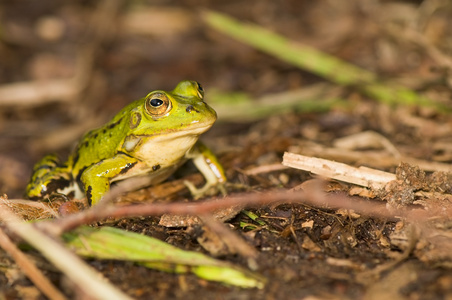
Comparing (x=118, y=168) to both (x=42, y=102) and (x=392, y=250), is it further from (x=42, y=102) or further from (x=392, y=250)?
(x=42, y=102)

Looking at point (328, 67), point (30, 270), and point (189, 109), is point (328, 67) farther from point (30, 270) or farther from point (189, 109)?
point (30, 270)

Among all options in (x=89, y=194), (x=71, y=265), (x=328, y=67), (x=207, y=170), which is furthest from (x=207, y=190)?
(x=328, y=67)

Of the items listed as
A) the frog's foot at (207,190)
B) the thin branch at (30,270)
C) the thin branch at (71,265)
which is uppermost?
the thin branch at (71,265)

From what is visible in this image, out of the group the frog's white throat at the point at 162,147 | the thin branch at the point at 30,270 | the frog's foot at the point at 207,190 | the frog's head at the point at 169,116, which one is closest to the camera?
the thin branch at the point at 30,270

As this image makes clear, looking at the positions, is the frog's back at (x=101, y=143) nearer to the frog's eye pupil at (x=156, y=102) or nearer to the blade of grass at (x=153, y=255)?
the frog's eye pupil at (x=156, y=102)

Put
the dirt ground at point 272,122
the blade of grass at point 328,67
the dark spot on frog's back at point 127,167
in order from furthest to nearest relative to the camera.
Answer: the blade of grass at point 328,67, the dark spot on frog's back at point 127,167, the dirt ground at point 272,122

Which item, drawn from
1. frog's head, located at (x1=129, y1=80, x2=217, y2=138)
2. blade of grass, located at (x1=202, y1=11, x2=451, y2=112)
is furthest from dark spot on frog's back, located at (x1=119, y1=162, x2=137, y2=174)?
blade of grass, located at (x1=202, y1=11, x2=451, y2=112)

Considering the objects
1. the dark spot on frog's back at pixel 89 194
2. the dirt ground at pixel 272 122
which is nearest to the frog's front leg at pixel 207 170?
the dirt ground at pixel 272 122

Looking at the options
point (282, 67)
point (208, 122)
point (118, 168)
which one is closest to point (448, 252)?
point (208, 122)
